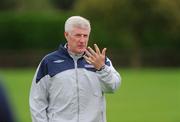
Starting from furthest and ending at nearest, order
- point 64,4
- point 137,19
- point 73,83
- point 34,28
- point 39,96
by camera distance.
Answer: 1. point 64,4
2. point 34,28
3. point 137,19
4. point 39,96
5. point 73,83

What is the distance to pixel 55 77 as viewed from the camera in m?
6.48

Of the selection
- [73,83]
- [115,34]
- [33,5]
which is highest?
[73,83]

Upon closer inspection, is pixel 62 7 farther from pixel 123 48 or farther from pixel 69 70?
pixel 69 70

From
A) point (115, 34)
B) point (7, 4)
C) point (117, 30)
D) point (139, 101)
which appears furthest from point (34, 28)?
point (139, 101)

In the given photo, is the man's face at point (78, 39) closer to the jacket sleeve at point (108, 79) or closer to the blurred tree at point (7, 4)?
the jacket sleeve at point (108, 79)

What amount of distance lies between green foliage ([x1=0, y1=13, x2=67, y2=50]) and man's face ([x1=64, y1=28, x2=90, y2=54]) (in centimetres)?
4629

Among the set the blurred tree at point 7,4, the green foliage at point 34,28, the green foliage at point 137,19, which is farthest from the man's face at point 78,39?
the blurred tree at point 7,4

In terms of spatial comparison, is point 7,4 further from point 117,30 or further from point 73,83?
point 73,83

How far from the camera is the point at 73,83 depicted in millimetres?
6418

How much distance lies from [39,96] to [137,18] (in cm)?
4596

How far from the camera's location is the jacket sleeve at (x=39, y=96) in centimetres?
652

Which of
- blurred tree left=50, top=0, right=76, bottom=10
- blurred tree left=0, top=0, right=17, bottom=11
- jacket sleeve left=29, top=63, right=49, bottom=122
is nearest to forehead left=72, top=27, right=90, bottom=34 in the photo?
jacket sleeve left=29, top=63, right=49, bottom=122

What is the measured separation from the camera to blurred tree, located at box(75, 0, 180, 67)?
5166 centimetres

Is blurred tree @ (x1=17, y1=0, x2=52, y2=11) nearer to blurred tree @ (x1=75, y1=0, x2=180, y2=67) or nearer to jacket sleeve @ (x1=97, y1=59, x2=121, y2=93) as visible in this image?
blurred tree @ (x1=75, y1=0, x2=180, y2=67)
